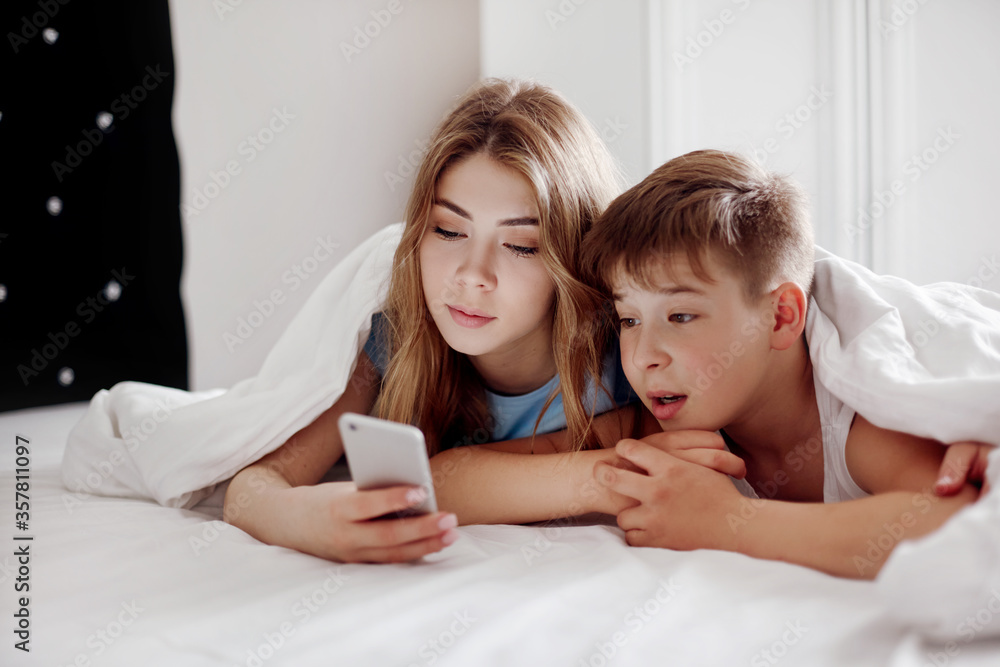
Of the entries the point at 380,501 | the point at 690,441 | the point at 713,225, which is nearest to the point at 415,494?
the point at 380,501

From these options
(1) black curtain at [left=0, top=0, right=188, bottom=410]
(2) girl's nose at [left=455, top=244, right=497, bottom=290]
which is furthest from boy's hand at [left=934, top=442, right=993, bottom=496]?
(1) black curtain at [left=0, top=0, right=188, bottom=410]

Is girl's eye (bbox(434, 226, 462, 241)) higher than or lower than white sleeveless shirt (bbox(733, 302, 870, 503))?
higher

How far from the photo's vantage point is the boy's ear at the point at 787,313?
93 centimetres

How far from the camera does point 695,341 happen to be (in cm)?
89

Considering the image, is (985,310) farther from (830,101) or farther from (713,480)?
(830,101)

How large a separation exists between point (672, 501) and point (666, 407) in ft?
0.43

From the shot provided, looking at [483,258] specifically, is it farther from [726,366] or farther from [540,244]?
[726,366]

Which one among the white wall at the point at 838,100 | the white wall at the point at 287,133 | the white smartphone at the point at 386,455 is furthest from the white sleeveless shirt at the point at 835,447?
the white wall at the point at 287,133

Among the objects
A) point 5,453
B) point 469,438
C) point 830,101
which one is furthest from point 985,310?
point 5,453

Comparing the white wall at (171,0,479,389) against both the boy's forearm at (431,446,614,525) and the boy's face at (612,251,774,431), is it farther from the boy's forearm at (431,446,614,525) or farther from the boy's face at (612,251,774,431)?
the boy's face at (612,251,774,431)

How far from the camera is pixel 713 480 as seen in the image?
85cm

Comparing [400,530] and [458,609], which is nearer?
[458,609]

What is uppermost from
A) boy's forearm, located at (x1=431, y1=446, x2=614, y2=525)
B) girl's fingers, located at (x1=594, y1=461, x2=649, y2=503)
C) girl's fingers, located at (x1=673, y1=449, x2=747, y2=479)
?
girl's fingers, located at (x1=673, y1=449, x2=747, y2=479)

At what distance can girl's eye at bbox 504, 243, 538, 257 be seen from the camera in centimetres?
100
